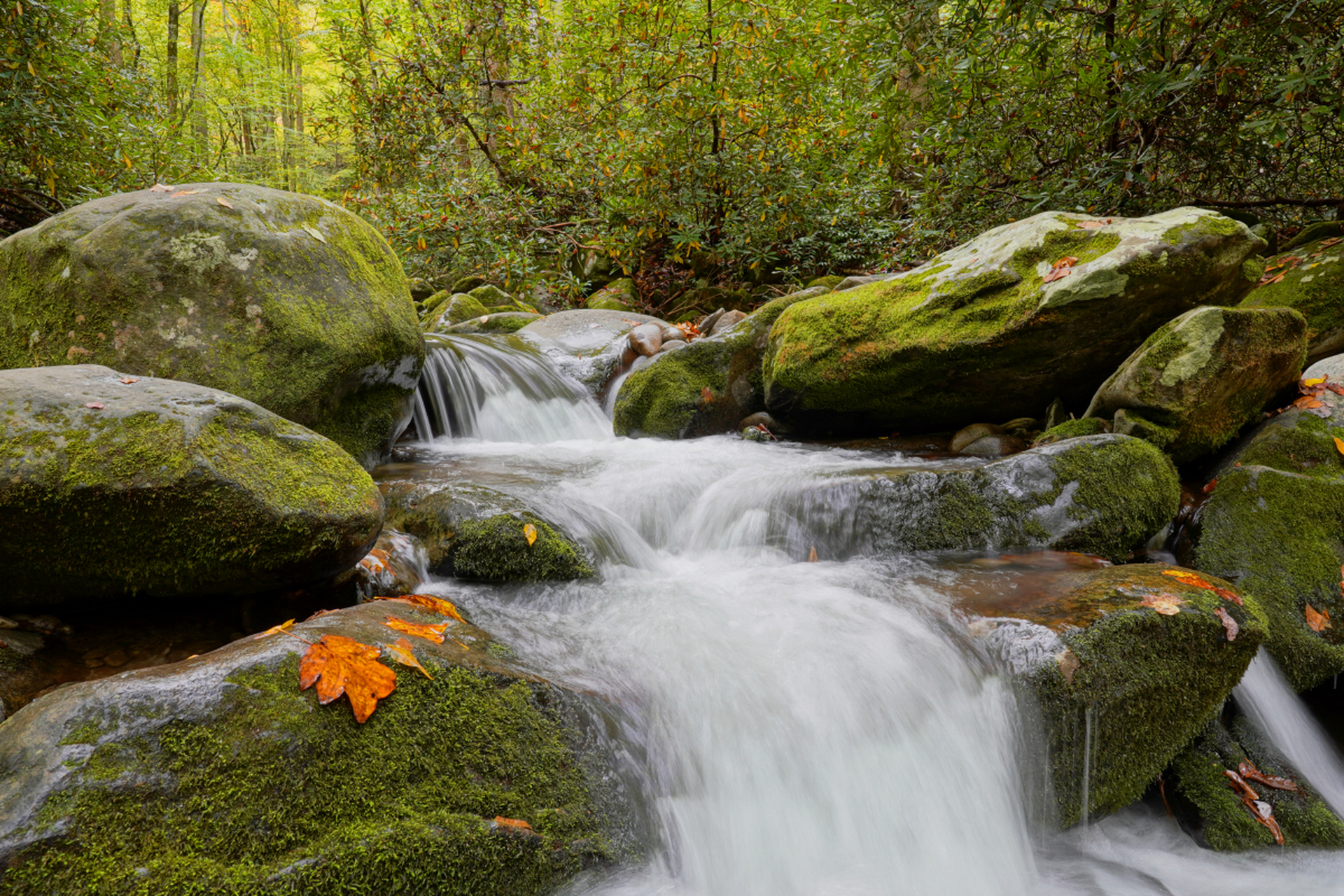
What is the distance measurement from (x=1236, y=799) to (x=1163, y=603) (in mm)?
805

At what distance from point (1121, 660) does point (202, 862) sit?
3003 millimetres

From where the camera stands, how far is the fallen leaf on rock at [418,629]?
2.26 meters

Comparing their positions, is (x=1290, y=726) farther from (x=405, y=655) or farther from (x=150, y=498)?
(x=150, y=498)

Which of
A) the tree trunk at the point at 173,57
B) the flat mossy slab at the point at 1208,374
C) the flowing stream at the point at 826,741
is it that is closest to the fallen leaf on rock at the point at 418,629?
the flowing stream at the point at 826,741

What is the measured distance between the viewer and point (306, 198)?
4.91 meters

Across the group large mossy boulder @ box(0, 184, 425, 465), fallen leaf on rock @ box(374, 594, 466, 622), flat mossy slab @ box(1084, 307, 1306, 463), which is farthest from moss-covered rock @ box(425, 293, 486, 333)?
flat mossy slab @ box(1084, 307, 1306, 463)

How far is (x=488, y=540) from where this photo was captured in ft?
11.4

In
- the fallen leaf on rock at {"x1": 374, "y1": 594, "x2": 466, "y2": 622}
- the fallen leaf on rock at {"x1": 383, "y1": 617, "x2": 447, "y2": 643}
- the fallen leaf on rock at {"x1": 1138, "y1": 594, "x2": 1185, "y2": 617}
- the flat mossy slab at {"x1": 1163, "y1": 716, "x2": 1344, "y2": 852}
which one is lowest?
the flat mossy slab at {"x1": 1163, "y1": 716, "x2": 1344, "y2": 852}

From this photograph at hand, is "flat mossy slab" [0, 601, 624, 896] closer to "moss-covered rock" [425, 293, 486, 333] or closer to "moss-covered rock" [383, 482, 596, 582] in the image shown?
"moss-covered rock" [383, 482, 596, 582]

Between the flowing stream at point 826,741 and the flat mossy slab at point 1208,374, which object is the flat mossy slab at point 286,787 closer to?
the flowing stream at point 826,741

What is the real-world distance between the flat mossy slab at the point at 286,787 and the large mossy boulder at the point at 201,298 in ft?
8.81

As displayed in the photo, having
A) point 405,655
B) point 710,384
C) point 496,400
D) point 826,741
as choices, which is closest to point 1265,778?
point 826,741

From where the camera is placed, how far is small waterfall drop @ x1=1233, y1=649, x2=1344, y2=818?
2.88 meters

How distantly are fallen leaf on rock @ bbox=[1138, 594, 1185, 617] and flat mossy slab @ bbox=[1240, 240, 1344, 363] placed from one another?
3.44m
